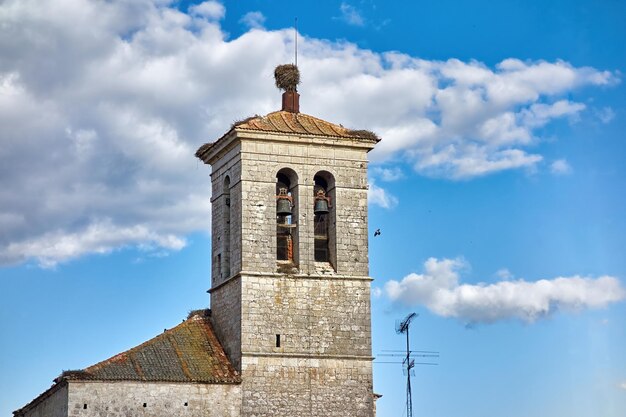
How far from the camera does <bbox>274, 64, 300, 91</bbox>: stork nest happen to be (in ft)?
139

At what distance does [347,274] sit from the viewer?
39875mm

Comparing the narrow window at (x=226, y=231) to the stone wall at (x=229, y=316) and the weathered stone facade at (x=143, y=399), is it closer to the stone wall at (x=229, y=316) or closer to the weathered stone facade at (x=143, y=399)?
the stone wall at (x=229, y=316)

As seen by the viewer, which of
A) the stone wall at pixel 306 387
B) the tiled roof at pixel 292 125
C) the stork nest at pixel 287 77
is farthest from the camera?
the stork nest at pixel 287 77

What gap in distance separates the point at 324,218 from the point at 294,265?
2052mm

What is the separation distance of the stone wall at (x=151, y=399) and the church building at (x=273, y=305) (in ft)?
0.09

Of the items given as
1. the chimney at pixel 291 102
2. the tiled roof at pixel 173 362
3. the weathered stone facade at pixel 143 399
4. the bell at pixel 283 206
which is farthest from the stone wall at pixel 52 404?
the chimney at pixel 291 102

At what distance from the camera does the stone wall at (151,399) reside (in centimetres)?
3622

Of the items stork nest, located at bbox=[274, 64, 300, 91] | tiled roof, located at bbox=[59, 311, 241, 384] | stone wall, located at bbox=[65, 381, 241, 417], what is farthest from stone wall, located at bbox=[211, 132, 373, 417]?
stork nest, located at bbox=[274, 64, 300, 91]

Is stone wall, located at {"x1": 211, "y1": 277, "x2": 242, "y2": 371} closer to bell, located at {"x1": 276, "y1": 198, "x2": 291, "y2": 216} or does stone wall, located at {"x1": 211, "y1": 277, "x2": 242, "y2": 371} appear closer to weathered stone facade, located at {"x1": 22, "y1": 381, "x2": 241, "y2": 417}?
weathered stone facade, located at {"x1": 22, "y1": 381, "x2": 241, "y2": 417}

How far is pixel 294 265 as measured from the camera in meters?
39.7

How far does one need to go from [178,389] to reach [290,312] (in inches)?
161

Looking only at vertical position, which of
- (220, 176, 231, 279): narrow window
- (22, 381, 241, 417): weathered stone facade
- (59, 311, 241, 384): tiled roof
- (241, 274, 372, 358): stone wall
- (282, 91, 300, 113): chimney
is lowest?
(22, 381, 241, 417): weathered stone facade

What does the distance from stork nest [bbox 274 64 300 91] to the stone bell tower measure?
4.34 ft

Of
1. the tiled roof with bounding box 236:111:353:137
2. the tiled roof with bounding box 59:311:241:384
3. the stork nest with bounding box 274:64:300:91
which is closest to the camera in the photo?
the tiled roof with bounding box 59:311:241:384
